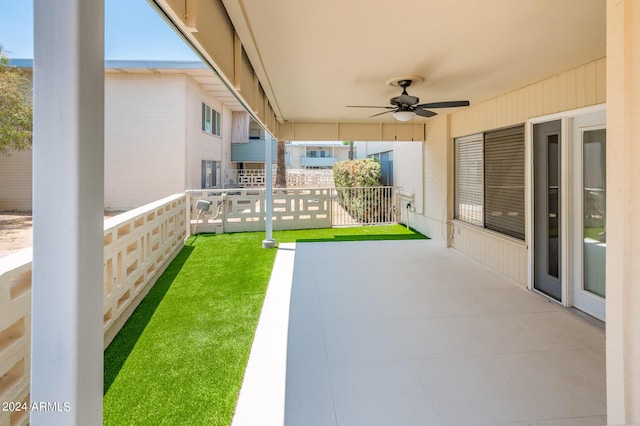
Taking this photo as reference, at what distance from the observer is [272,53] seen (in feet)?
11.5

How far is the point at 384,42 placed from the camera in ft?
10.4

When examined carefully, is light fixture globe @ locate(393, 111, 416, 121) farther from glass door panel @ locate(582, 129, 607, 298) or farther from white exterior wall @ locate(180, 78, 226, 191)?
white exterior wall @ locate(180, 78, 226, 191)

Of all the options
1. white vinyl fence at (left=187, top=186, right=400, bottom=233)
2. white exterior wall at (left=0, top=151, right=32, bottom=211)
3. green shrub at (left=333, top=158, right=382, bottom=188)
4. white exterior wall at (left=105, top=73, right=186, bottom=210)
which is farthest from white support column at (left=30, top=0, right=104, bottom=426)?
white exterior wall at (left=0, top=151, right=32, bottom=211)

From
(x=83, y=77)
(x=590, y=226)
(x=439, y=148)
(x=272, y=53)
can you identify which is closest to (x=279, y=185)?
(x=439, y=148)

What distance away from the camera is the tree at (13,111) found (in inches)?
314

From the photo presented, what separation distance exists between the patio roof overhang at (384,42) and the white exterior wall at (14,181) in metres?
9.48

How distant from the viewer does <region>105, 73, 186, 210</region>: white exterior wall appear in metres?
10.9

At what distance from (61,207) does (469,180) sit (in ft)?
21.2

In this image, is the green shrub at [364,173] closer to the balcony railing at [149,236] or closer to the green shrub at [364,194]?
the green shrub at [364,194]

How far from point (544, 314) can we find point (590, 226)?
1.08 metres

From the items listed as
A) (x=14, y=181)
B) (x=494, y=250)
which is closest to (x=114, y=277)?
(x=494, y=250)

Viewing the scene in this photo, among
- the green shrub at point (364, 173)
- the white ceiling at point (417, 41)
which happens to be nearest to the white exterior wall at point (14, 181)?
the white ceiling at point (417, 41)

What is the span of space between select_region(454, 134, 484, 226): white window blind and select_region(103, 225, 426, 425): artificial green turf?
151 inches
